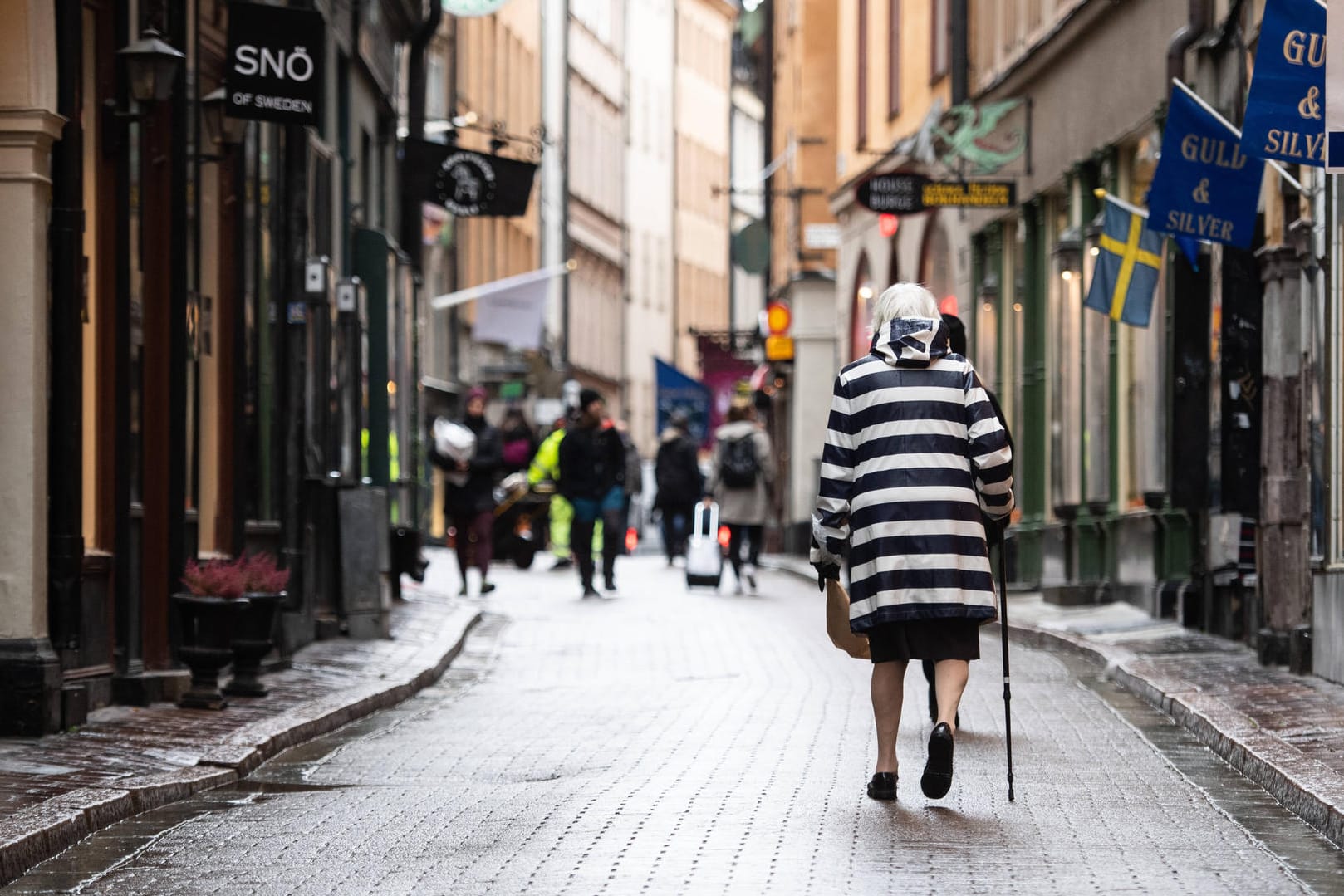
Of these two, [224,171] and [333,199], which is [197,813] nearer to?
[224,171]

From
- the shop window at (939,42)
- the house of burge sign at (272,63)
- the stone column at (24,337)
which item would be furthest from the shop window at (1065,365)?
the stone column at (24,337)

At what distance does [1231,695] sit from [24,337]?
6015mm

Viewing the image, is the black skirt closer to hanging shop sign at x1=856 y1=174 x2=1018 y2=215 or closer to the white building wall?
hanging shop sign at x1=856 y1=174 x2=1018 y2=215

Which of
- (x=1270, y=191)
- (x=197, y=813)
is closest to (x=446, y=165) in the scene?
(x=1270, y=191)

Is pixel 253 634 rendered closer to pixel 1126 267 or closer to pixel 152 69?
pixel 152 69

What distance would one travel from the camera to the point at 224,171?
15531 millimetres

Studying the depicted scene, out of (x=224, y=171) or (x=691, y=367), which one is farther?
(x=691, y=367)

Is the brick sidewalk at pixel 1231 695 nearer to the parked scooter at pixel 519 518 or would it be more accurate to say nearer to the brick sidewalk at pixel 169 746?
the brick sidewalk at pixel 169 746

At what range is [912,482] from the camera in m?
9.12

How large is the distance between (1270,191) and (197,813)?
9093 millimetres

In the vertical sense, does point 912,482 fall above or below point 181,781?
above

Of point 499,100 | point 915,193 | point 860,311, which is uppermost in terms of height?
point 499,100

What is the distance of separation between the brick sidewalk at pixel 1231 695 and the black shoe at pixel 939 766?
4.00ft

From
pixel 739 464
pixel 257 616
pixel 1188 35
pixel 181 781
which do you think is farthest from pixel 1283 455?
pixel 739 464
